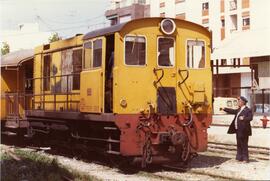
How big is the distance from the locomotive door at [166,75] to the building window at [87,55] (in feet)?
5.63

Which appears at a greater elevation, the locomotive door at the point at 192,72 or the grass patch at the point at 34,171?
the locomotive door at the point at 192,72

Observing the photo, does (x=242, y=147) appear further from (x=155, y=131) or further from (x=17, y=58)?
(x=17, y=58)

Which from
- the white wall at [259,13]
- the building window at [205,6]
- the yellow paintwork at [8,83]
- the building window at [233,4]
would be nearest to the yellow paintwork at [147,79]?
the yellow paintwork at [8,83]

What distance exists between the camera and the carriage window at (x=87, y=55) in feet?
40.1

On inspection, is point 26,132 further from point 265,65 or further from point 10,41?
point 10,41

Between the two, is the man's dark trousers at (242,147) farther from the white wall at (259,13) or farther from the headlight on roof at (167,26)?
the white wall at (259,13)

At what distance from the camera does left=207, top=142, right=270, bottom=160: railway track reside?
1401cm

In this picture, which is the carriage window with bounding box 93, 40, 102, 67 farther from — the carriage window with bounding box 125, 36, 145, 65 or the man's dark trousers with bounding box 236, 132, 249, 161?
the man's dark trousers with bounding box 236, 132, 249, 161

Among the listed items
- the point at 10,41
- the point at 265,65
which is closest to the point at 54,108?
the point at 265,65

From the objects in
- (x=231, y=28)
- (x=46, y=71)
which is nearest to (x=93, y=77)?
(x=46, y=71)

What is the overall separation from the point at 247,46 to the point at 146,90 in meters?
15.2

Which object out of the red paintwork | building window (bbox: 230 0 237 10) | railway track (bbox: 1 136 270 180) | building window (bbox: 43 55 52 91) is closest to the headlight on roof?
the red paintwork

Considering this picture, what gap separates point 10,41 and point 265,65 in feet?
162

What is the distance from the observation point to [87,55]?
12.4 metres
